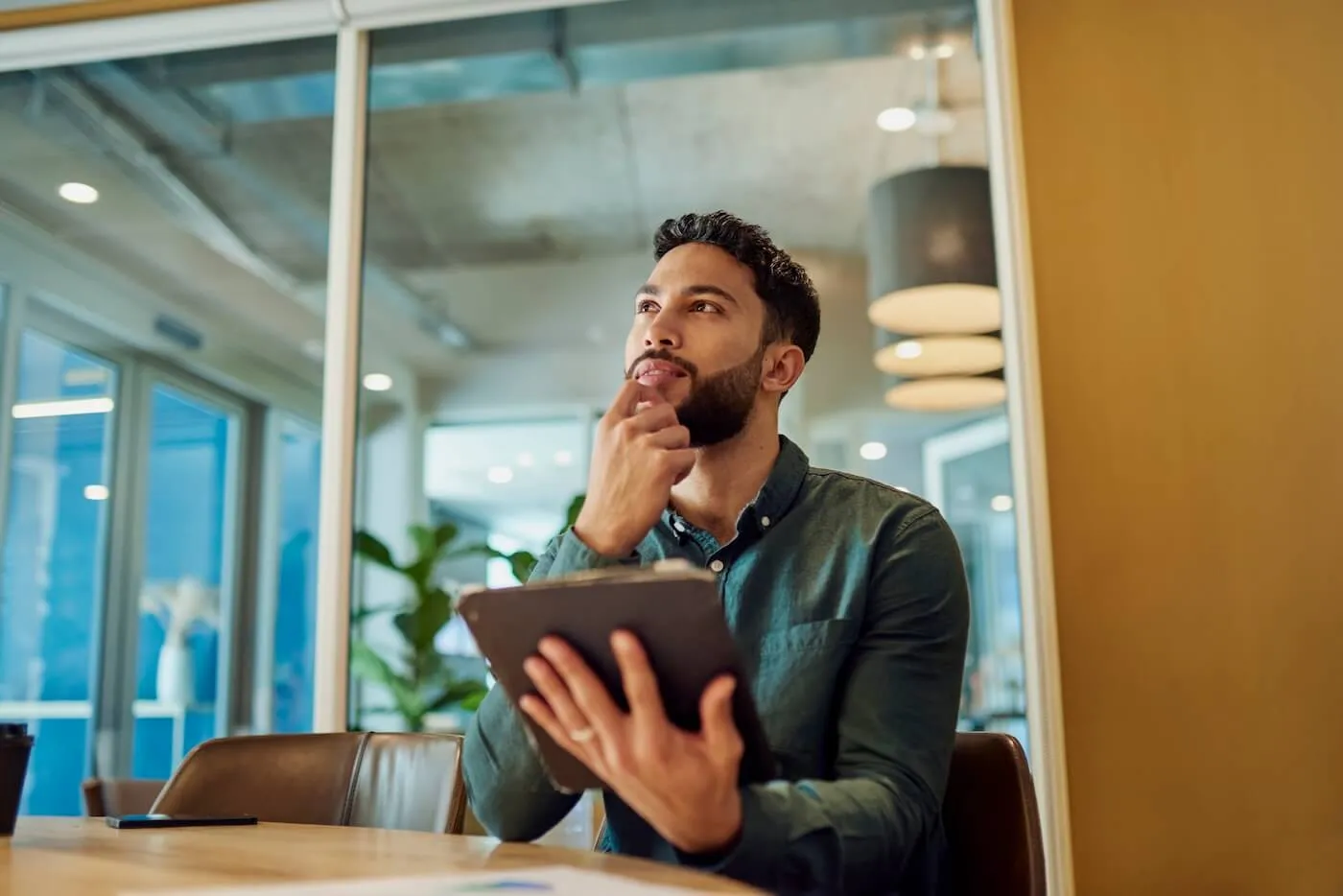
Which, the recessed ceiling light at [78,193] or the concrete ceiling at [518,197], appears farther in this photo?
the recessed ceiling light at [78,193]

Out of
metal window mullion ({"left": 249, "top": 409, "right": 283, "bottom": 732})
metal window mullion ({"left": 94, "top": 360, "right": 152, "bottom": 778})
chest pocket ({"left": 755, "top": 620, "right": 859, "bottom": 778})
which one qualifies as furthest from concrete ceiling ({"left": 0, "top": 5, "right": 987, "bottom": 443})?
chest pocket ({"left": 755, "top": 620, "right": 859, "bottom": 778})

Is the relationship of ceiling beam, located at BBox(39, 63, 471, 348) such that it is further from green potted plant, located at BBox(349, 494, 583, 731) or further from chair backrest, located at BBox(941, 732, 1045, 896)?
chair backrest, located at BBox(941, 732, 1045, 896)

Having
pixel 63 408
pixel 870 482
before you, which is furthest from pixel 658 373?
pixel 63 408

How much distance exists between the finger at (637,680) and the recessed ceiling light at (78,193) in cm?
315

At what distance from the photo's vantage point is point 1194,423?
8.30 feet

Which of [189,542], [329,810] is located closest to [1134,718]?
[329,810]

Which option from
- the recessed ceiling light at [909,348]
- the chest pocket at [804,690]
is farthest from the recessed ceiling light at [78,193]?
the chest pocket at [804,690]

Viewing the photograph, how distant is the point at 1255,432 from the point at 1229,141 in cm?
65

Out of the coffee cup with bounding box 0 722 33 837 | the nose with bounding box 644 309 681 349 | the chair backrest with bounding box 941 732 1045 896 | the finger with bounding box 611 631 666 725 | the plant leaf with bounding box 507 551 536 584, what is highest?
the nose with bounding box 644 309 681 349

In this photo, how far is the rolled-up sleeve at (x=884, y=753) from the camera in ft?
3.57

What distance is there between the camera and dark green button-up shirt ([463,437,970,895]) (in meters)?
1.12

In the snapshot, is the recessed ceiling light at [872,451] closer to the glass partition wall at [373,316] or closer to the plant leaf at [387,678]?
the glass partition wall at [373,316]

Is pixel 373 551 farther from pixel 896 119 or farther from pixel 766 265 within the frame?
pixel 766 265

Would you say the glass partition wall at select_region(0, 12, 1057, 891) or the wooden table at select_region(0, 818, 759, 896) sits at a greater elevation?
the glass partition wall at select_region(0, 12, 1057, 891)
